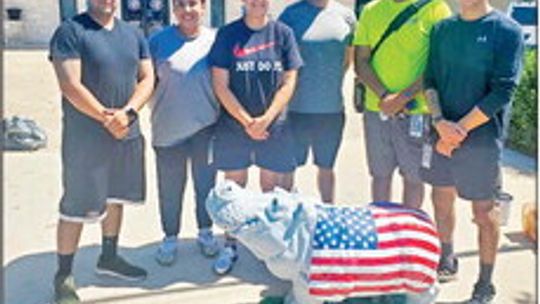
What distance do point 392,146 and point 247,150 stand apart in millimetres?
922

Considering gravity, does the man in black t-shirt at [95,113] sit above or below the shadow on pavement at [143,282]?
above

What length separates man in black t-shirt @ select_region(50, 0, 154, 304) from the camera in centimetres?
355

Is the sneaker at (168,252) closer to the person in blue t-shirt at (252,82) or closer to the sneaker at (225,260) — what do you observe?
the sneaker at (225,260)

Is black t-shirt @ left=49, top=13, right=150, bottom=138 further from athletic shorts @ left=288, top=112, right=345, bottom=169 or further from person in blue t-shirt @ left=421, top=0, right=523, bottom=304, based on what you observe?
person in blue t-shirt @ left=421, top=0, right=523, bottom=304

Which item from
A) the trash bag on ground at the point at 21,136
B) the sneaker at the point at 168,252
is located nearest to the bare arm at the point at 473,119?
the sneaker at the point at 168,252

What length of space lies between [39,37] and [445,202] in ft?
66.1

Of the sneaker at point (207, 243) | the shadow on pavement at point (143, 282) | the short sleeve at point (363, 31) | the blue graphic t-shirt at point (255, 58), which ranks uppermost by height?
the short sleeve at point (363, 31)

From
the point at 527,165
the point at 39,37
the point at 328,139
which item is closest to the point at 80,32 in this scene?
the point at 328,139

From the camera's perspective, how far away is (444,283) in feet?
13.9

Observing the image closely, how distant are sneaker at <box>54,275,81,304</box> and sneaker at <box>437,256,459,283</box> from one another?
224 cm

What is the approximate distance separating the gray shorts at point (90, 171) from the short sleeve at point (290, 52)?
101cm

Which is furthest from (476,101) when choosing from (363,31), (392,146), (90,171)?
(90,171)

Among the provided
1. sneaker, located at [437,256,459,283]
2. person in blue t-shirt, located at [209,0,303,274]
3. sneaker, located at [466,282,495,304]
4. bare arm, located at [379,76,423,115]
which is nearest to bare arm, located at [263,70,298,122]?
person in blue t-shirt, located at [209,0,303,274]

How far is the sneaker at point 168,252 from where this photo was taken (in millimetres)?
4465
